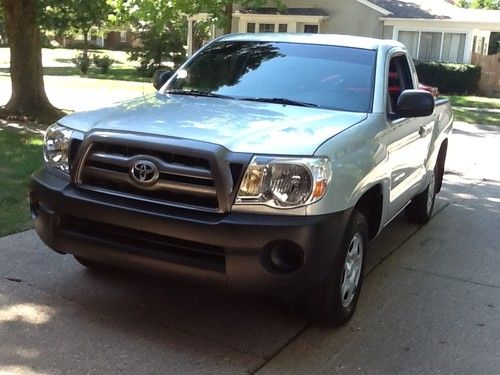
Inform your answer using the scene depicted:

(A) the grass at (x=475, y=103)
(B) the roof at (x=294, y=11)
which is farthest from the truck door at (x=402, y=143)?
(B) the roof at (x=294, y=11)

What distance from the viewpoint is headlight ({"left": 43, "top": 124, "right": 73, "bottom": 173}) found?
400cm

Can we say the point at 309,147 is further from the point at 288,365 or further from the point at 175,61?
the point at 175,61

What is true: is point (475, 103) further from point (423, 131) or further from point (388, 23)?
point (423, 131)

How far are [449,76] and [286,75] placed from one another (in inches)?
897

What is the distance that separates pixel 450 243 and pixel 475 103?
17814 mm

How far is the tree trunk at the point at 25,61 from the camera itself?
1236cm

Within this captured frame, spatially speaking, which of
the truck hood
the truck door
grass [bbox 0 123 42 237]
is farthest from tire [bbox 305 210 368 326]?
grass [bbox 0 123 42 237]

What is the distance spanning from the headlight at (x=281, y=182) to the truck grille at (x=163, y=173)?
0.24ft

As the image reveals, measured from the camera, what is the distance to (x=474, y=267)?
5.56m

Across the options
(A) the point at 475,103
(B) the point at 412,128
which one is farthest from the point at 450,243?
(A) the point at 475,103

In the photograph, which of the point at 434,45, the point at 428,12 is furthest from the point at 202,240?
the point at 428,12

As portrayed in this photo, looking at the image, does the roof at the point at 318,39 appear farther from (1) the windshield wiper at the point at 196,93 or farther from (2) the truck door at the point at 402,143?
(1) the windshield wiper at the point at 196,93

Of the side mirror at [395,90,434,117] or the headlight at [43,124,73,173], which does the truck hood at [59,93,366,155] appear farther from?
the side mirror at [395,90,434,117]

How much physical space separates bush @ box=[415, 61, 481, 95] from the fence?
38.4 inches
